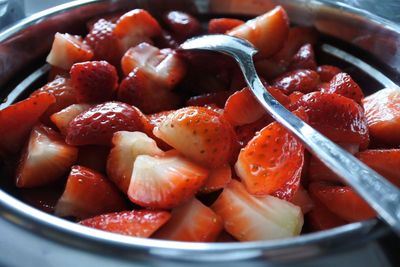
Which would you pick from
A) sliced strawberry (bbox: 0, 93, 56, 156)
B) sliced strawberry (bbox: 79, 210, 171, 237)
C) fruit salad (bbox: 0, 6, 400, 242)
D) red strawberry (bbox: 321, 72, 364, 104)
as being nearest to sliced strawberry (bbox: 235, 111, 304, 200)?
fruit salad (bbox: 0, 6, 400, 242)

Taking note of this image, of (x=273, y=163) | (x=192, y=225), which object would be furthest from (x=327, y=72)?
(x=192, y=225)

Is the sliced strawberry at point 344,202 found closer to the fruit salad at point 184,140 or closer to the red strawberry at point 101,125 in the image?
the fruit salad at point 184,140

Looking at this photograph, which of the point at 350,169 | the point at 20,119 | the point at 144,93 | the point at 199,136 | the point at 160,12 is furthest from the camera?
the point at 160,12

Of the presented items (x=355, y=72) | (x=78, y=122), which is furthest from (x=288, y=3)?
(x=78, y=122)

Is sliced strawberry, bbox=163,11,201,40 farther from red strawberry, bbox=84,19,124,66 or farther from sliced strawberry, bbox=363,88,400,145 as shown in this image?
sliced strawberry, bbox=363,88,400,145

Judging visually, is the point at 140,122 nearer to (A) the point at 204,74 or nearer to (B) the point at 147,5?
(A) the point at 204,74

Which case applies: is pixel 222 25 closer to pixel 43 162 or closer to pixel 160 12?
pixel 160 12
